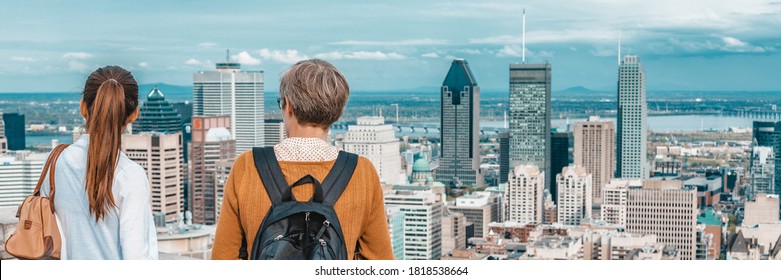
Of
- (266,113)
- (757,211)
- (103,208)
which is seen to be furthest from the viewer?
(266,113)

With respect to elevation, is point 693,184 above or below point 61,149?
below

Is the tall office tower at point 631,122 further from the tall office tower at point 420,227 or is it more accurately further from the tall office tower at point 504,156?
the tall office tower at point 420,227

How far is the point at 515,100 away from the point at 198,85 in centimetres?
933

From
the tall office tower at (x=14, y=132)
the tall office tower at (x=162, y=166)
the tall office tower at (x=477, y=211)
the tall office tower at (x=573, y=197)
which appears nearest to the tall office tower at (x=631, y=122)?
the tall office tower at (x=573, y=197)

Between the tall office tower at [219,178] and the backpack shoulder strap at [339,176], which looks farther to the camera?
the tall office tower at [219,178]

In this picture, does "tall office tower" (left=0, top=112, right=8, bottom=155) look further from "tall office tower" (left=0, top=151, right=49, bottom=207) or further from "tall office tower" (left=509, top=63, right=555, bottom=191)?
"tall office tower" (left=509, top=63, right=555, bottom=191)

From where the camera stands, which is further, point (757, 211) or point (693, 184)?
point (693, 184)

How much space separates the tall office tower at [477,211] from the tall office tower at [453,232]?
15.6 inches

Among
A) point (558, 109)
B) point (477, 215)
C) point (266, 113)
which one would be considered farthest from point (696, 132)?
point (266, 113)

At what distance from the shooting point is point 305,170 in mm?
883

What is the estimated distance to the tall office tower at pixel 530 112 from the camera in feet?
92.5

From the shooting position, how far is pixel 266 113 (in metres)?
25.5

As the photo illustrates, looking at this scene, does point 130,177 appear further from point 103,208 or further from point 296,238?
point 296,238

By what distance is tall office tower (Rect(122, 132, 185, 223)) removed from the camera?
2053cm
